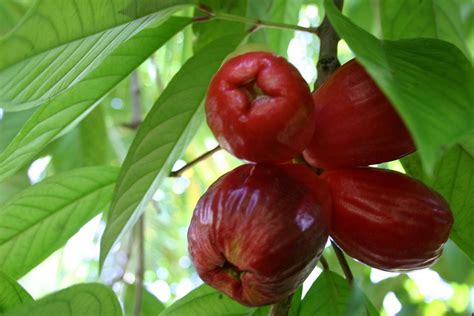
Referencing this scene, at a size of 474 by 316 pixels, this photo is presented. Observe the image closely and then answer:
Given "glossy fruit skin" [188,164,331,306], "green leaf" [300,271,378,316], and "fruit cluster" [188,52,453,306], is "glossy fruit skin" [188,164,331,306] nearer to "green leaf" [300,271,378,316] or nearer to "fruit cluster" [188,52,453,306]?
"fruit cluster" [188,52,453,306]

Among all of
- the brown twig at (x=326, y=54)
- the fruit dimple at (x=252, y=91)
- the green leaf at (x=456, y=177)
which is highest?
the fruit dimple at (x=252, y=91)

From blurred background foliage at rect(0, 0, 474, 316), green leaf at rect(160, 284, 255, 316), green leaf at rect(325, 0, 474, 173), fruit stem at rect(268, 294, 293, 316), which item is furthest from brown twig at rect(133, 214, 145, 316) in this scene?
green leaf at rect(325, 0, 474, 173)

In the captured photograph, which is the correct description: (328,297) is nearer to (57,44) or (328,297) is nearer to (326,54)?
(326,54)

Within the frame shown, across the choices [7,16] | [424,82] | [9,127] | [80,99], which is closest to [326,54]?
[424,82]

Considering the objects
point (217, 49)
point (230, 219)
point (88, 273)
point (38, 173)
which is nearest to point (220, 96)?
point (230, 219)

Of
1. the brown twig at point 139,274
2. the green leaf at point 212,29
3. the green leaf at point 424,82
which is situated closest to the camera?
the green leaf at point 424,82

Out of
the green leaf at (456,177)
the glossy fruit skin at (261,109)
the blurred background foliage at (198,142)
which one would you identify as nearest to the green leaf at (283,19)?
the blurred background foliage at (198,142)

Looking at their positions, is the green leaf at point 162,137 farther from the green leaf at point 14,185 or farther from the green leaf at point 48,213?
the green leaf at point 14,185
